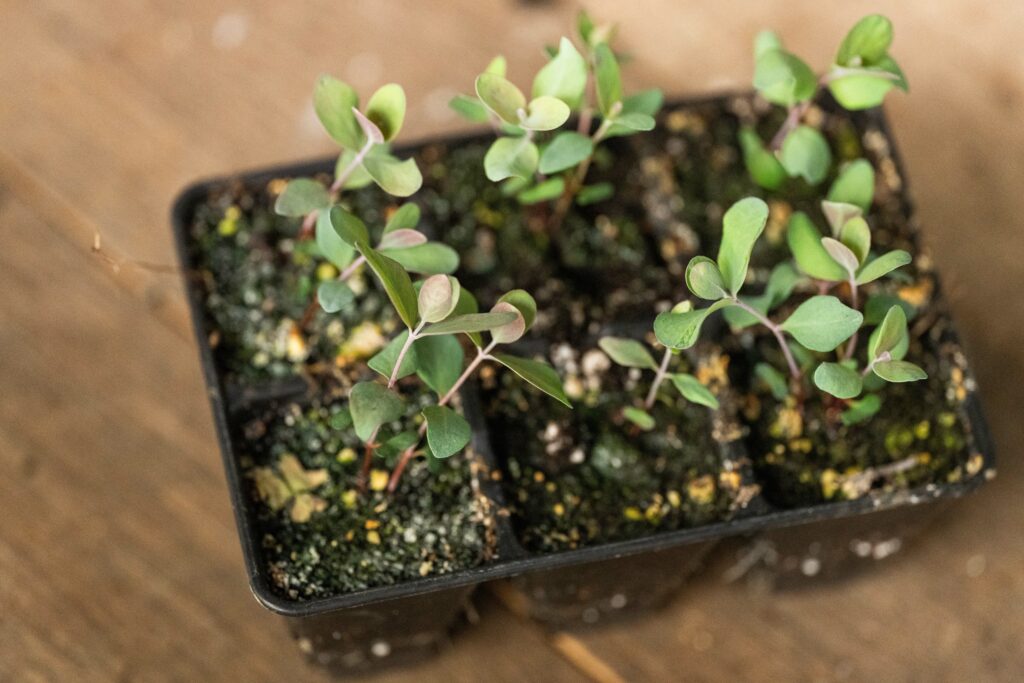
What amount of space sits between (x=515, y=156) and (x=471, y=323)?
161 millimetres

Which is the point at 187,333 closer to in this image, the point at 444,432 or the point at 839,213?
the point at 444,432

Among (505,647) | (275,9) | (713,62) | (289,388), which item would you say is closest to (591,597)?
(505,647)

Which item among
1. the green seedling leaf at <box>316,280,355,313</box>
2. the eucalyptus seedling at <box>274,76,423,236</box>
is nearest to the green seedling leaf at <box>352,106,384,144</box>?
the eucalyptus seedling at <box>274,76,423,236</box>

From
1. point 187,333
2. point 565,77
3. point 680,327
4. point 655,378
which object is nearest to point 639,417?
point 655,378

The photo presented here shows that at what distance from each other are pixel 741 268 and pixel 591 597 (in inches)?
14.5

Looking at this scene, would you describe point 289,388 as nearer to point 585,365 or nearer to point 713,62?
point 585,365

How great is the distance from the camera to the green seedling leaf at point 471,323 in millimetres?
739

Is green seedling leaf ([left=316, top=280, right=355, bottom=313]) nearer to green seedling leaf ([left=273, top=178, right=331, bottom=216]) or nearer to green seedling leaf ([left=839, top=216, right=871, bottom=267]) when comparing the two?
green seedling leaf ([left=273, top=178, right=331, bottom=216])

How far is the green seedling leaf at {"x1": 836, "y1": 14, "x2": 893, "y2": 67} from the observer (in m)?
0.86

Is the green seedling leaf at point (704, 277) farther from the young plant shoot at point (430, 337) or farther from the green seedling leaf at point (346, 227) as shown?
the green seedling leaf at point (346, 227)

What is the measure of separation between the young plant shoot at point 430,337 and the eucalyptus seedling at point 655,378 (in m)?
0.10

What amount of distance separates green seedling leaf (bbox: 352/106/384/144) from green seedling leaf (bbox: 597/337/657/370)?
0.23 m

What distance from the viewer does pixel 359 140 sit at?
857mm

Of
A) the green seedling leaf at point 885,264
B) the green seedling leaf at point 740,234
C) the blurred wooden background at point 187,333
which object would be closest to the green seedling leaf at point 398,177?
the green seedling leaf at point 740,234
